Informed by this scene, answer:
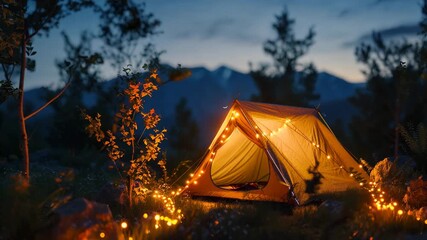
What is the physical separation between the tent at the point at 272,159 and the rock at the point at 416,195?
109 centimetres

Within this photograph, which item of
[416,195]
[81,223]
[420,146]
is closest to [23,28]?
[81,223]

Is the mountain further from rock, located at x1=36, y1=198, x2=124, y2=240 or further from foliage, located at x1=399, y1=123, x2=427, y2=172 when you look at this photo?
rock, located at x1=36, y1=198, x2=124, y2=240

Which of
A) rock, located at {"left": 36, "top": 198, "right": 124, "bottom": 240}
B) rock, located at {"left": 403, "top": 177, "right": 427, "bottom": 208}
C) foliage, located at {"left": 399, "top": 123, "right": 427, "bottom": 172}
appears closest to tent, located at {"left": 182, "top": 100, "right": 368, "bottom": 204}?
rock, located at {"left": 403, "top": 177, "right": 427, "bottom": 208}

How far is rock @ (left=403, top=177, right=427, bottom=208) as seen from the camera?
7711mm

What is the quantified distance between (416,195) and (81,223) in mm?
5132

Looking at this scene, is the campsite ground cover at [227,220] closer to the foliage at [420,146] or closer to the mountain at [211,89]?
the foliage at [420,146]

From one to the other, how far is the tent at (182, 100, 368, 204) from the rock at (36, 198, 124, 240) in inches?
145

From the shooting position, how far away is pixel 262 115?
8742mm

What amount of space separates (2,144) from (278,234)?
1393 cm

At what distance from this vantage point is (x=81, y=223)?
15.4 feet

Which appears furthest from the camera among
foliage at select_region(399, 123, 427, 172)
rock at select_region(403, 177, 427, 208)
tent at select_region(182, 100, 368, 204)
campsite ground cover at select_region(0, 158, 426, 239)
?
foliage at select_region(399, 123, 427, 172)

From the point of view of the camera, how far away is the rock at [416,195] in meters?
7.71

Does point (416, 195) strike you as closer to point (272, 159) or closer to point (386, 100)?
point (272, 159)

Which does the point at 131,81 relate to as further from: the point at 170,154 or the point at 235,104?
the point at 170,154
